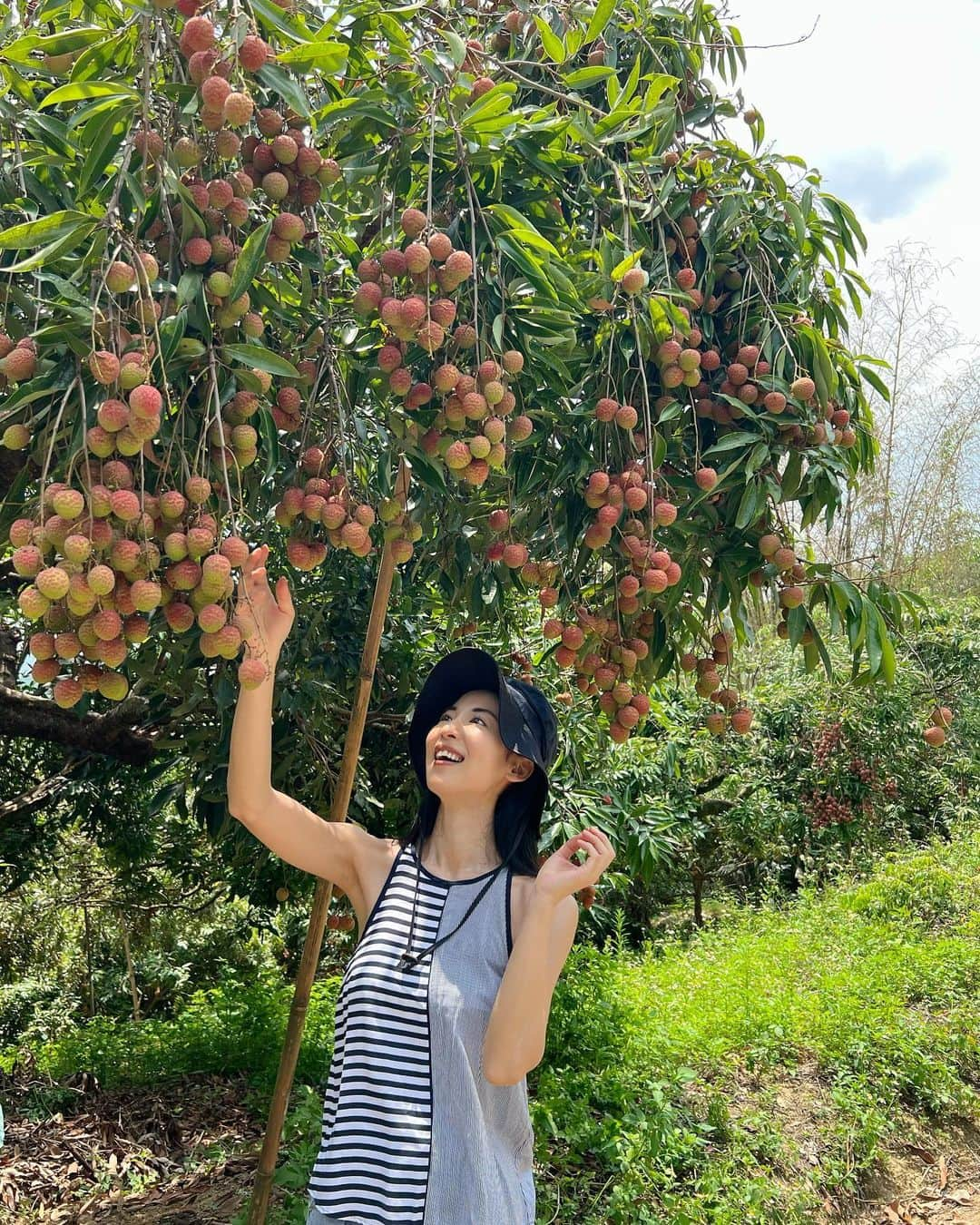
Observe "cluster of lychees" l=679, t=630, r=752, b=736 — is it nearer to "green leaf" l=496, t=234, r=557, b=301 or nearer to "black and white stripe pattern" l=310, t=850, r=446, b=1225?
"black and white stripe pattern" l=310, t=850, r=446, b=1225

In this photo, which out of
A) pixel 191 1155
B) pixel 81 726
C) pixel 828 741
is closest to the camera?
pixel 81 726

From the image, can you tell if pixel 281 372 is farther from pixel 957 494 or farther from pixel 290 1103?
pixel 957 494

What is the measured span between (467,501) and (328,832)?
2.16 ft

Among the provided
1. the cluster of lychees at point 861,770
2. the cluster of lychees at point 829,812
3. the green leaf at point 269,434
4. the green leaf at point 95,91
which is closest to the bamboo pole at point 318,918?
the green leaf at point 269,434

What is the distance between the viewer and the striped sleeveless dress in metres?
1.23

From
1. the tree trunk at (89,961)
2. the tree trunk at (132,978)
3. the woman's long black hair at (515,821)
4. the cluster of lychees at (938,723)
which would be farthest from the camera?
the tree trunk at (89,961)

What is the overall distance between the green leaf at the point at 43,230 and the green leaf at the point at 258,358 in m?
0.17

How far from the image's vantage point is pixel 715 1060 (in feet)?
10.7

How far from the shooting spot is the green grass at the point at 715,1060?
8.60ft

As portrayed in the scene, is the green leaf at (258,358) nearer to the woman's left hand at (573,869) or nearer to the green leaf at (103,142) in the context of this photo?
the green leaf at (103,142)

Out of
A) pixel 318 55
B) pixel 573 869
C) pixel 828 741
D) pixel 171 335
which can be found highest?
pixel 318 55

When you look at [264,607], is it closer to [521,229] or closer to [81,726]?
[521,229]

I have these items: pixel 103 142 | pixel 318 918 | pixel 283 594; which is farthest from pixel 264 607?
pixel 318 918

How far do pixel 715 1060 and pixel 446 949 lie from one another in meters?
2.26
